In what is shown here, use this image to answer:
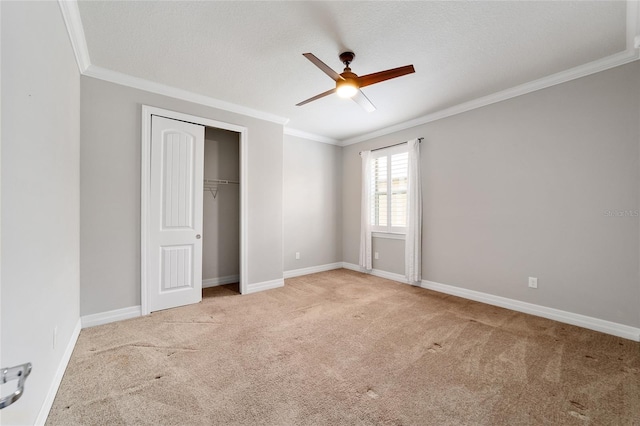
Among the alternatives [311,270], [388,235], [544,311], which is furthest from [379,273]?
[544,311]

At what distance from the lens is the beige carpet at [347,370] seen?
1.69 meters

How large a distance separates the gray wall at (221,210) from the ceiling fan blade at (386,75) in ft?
9.10

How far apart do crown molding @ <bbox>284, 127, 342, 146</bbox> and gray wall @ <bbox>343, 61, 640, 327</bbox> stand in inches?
78.1

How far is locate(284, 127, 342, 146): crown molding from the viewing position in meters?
5.13

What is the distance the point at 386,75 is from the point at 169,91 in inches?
104

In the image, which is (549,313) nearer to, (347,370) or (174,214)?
(347,370)

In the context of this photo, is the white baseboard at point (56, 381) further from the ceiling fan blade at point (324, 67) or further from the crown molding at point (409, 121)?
the ceiling fan blade at point (324, 67)

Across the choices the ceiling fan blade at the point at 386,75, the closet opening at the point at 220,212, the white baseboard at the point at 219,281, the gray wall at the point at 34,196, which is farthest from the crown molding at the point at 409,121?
the white baseboard at the point at 219,281

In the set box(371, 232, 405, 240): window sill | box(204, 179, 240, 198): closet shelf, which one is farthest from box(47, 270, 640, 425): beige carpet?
box(204, 179, 240, 198): closet shelf

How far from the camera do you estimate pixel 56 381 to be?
6.20 feet

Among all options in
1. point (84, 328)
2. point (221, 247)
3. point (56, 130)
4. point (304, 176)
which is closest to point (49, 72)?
point (56, 130)

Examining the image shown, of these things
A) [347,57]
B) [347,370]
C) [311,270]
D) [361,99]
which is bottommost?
[347,370]

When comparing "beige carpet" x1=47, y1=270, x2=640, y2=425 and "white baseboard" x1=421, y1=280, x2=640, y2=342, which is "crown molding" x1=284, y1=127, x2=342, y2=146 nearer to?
"beige carpet" x1=47, y1=270, x2=640, y2=425

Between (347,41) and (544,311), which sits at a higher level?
(347,41)
